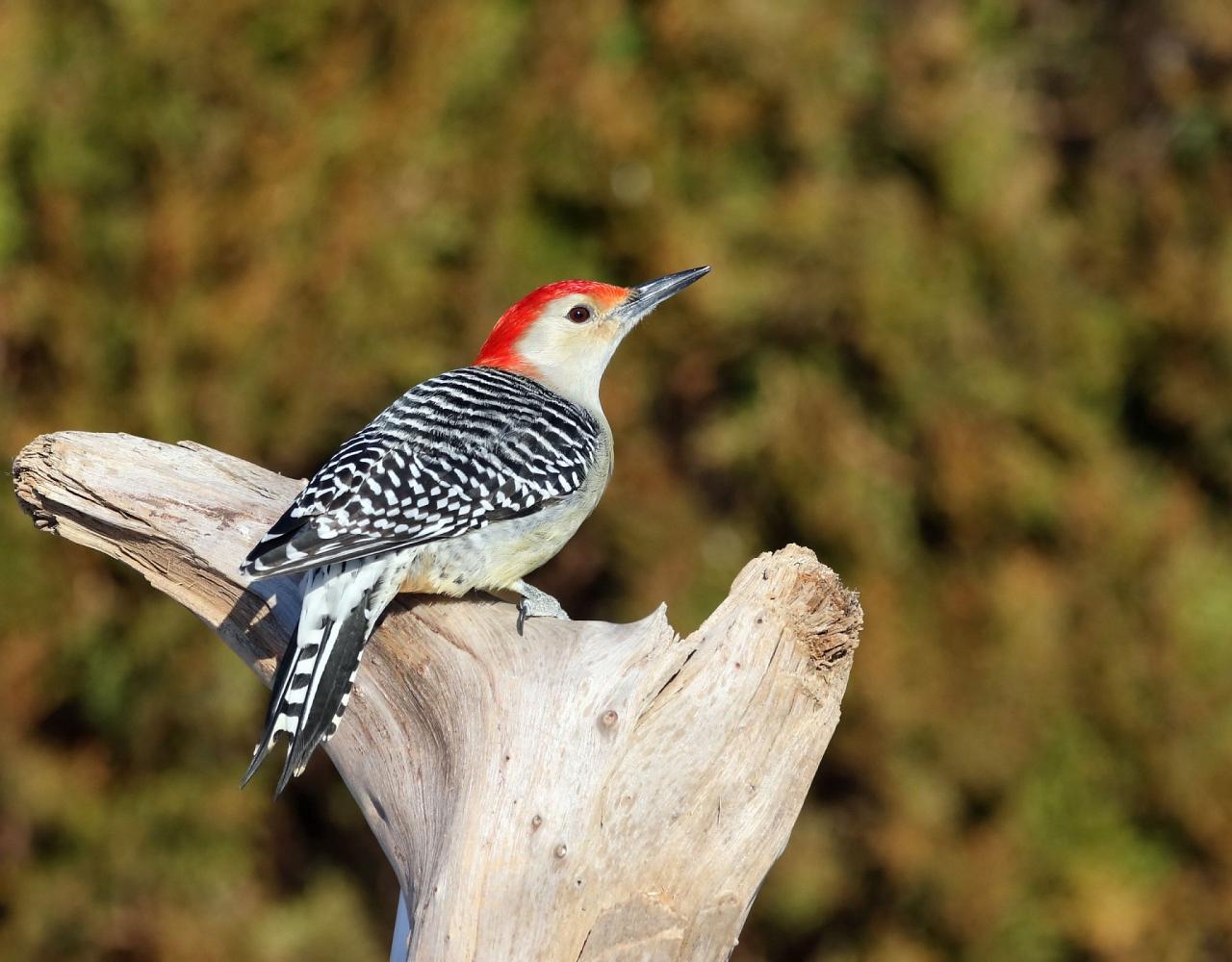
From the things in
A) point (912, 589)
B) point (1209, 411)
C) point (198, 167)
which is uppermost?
point (198, 167)

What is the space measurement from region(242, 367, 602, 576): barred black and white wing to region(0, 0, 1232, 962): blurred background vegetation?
1405 mm

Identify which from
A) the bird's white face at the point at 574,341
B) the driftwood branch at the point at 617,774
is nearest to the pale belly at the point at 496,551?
the driftwood branch at the point at 617,774

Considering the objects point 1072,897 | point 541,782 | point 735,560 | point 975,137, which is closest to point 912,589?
point 735,560

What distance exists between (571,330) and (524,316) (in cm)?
21

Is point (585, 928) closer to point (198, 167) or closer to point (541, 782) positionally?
point (541, 782)

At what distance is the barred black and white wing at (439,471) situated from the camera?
3803 mm

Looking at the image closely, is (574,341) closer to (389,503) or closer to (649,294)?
(649,294)

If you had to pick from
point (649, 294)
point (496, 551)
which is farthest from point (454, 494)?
point (649, 294)

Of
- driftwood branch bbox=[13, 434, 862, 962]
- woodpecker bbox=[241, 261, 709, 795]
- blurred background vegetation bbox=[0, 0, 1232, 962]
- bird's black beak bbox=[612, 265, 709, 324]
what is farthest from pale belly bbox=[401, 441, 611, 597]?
blurred background vegetation bbox=[0, 0, 1232, 962]

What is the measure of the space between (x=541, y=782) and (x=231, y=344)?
316 cm

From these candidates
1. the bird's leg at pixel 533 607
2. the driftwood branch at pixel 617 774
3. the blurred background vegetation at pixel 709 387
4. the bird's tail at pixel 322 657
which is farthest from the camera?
the blurred background vegetation at pixel 709 387

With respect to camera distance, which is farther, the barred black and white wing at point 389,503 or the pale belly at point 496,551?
the pale belly at point 496,551

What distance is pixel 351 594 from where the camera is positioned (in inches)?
155

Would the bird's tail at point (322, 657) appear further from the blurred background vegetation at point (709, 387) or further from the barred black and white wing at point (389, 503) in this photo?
the blurred background vegetation at point (709, 387)
